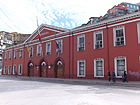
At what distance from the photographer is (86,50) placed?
25.1 meters

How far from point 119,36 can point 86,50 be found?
562 cm

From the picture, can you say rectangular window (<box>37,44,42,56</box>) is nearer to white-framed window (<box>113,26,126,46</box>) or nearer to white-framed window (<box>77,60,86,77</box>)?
white-framed window (<box>77,60,86,77</box>)

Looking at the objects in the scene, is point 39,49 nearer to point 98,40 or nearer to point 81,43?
point 81,43

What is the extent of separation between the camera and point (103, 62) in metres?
22.6

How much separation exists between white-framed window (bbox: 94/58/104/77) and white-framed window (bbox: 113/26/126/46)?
3.21 m

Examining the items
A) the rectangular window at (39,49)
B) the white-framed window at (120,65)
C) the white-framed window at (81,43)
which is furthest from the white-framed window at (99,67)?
the rectangular window at (39,49)

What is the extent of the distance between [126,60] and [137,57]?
1.40 meters

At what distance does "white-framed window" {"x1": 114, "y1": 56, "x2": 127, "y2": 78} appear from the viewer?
2070 centimetres

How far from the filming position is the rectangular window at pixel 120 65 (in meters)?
20.7

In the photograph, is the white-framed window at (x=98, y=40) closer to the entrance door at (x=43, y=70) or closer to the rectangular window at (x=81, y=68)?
the rectangular window at (x=81, y=68)

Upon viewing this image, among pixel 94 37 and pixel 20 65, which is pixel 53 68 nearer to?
pixel 94 37

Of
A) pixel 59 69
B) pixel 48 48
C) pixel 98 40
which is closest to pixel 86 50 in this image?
pixel 98 40

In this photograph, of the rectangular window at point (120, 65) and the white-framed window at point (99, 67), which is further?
the white-framed window at point (99, 67)

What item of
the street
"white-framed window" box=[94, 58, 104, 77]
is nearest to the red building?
"white-framed window" box=[94, 58, 104, 77]
